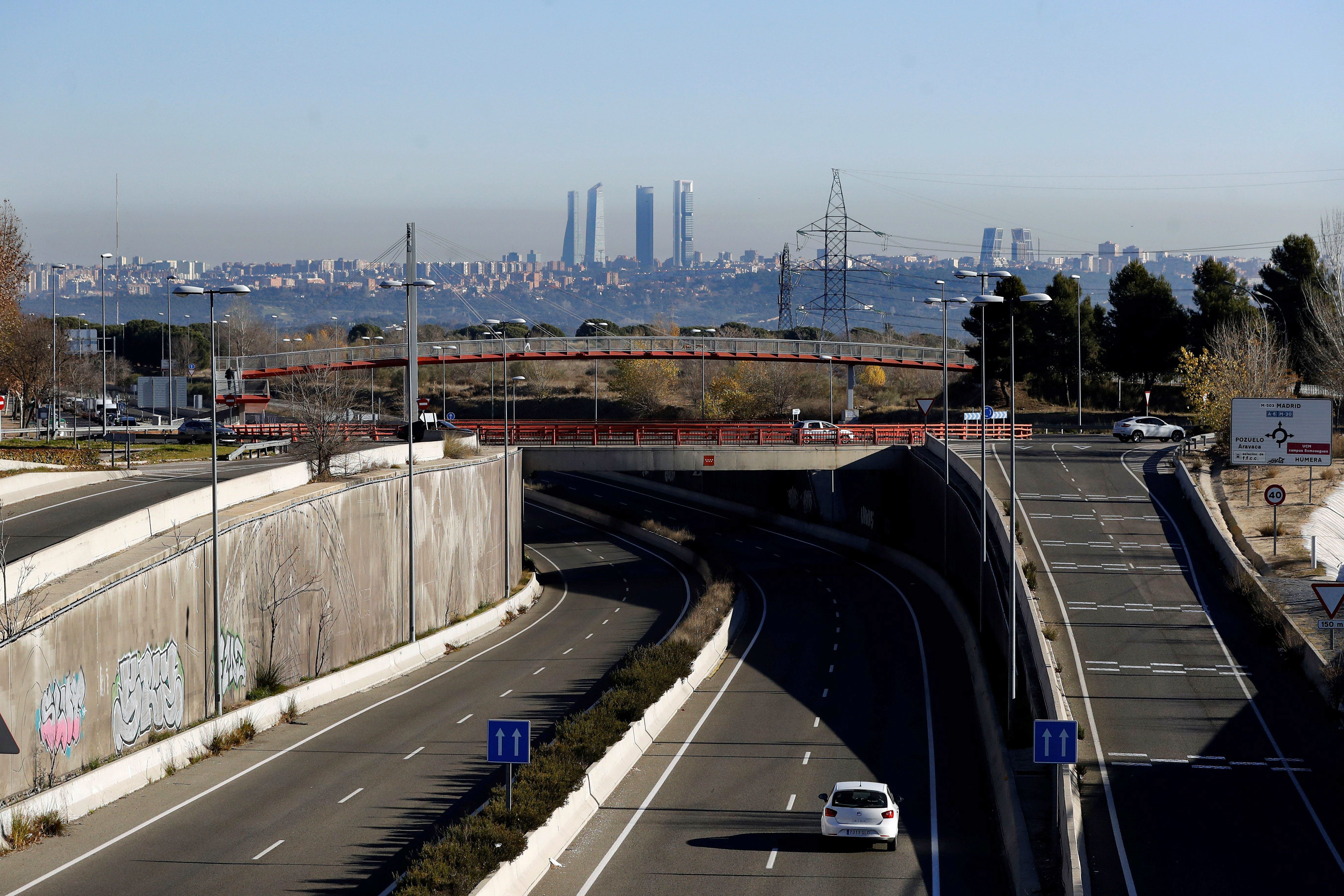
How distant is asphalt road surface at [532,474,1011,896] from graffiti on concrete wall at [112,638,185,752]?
9948 millimetres

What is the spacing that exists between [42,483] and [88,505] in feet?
10.5

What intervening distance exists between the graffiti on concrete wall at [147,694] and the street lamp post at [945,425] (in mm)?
23042

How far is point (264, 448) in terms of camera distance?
59625 mm

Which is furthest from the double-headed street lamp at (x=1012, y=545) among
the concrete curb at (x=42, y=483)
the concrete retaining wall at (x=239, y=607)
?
the concrete curb at (x=42, y=483)

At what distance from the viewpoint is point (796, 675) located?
3919cm

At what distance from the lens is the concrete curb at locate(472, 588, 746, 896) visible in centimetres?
1869

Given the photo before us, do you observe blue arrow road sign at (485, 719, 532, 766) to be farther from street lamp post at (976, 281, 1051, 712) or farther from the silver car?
the silver car

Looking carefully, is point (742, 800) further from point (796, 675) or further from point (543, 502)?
point (543, 502)

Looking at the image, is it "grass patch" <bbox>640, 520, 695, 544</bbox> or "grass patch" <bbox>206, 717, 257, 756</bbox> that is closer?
"grass patch" <bbox>206, 717, 257, 756</bbox>

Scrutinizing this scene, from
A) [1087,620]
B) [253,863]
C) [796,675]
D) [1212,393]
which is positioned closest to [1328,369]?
[1212,393]

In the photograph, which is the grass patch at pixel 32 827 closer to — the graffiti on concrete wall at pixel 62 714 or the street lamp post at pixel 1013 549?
the graffiti on concrete wall at pixel 62 714

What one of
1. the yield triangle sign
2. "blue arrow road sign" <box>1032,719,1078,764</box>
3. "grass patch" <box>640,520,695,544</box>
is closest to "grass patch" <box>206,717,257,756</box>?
"blue arrow road sign" <box>1032,719,1078,764</box>

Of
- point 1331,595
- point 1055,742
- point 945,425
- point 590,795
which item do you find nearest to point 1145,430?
point 945,425

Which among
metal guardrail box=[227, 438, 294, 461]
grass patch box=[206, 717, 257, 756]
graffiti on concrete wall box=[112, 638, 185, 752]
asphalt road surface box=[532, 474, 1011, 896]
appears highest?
metal guardrail box=[227, 438, 294, 461]
